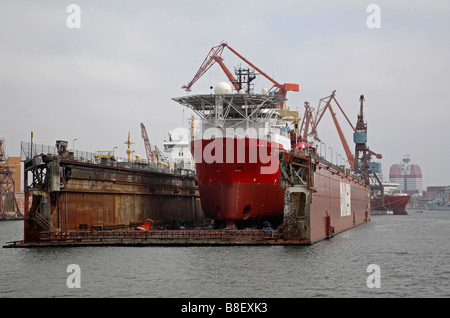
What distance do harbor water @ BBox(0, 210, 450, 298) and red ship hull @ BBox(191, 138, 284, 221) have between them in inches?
337

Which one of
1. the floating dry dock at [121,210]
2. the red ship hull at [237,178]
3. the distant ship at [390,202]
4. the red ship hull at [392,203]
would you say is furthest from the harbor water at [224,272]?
the red ship hull at [392,203]

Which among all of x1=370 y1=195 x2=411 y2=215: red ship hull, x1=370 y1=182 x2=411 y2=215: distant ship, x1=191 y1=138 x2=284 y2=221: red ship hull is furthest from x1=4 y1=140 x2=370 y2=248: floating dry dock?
x1=370 y1=195 x2=411 y2=215: red ship hull

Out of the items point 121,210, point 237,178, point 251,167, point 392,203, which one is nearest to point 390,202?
point 392,203

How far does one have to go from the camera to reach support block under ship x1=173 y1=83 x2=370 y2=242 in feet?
140

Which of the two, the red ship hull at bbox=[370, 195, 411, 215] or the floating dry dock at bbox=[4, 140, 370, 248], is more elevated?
the floating dry dock at bbox=[4, 140, 370, 248]

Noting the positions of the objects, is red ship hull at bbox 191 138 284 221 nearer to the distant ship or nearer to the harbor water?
the harbor water

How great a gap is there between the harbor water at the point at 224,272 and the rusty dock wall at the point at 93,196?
354 centimetres

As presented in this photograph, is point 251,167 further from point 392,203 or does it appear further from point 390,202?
point 392,203

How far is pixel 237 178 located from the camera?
4831cm

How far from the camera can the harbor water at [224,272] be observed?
25.9 m

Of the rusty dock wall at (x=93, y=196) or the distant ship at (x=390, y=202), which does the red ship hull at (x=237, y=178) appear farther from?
A: the distant ship at (x=390, y=202)

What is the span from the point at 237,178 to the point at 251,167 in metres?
1.58

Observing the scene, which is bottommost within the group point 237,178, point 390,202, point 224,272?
point 390,202

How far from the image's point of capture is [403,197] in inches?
6211
